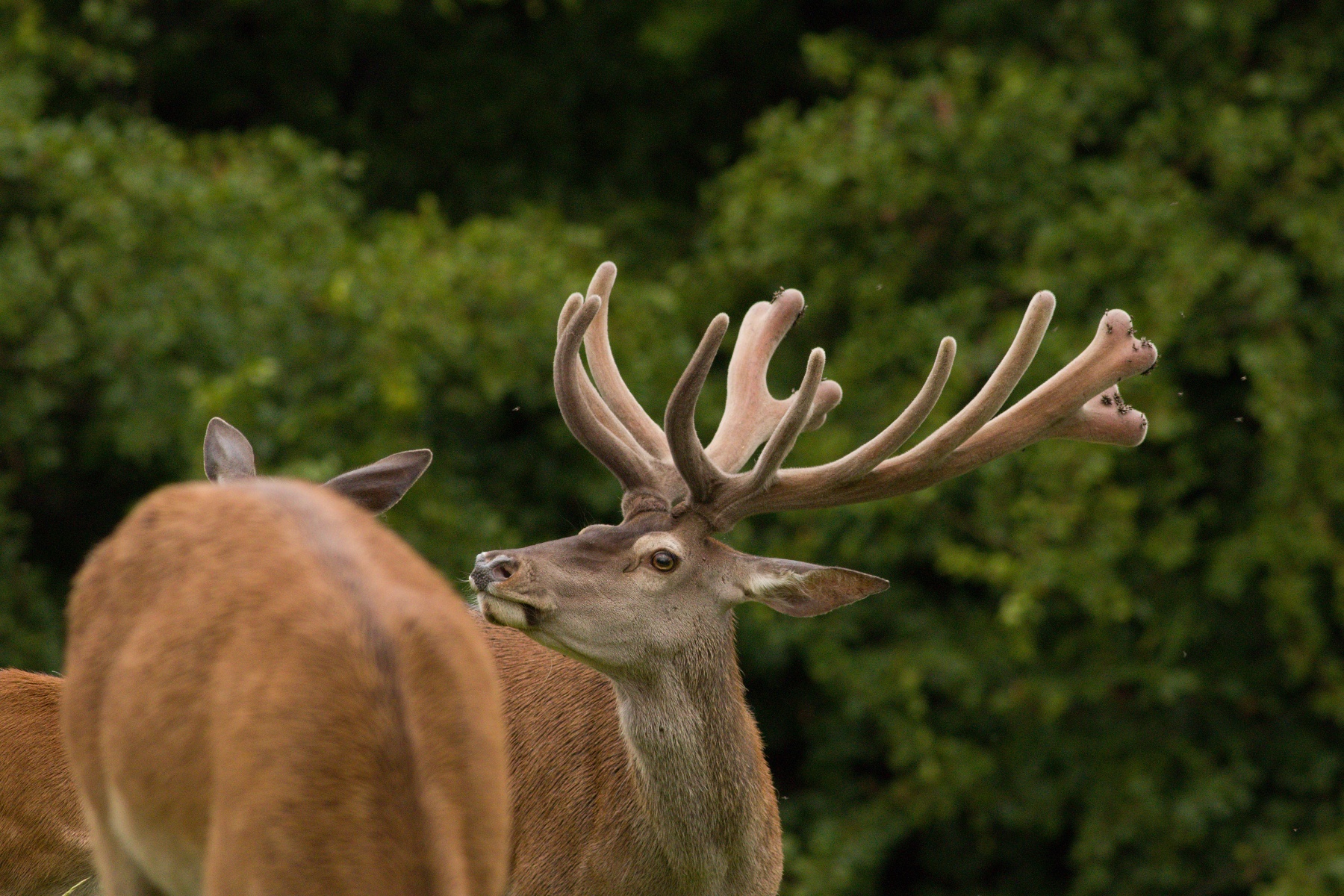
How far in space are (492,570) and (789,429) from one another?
2.46ft

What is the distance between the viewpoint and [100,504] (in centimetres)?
962

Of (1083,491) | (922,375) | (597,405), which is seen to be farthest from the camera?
(922,375)

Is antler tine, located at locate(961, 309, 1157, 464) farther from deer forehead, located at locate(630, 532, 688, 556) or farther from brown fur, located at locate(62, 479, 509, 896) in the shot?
brown fur, located at locate(62, 479, 509, 896)

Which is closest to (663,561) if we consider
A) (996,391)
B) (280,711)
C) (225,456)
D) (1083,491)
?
(996,391)

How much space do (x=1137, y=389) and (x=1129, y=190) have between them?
3.62 feet

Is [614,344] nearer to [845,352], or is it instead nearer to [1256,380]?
[845,352]

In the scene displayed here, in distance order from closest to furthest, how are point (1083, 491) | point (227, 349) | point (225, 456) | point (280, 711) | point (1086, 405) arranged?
point (280, 711), point (225, 456), point (1086, 405), point (1083, 491), point (227, 349)

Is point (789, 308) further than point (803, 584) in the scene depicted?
Yes

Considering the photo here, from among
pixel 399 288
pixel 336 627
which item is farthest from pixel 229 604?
pixel 399 288

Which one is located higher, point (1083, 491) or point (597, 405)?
point (597, 405)

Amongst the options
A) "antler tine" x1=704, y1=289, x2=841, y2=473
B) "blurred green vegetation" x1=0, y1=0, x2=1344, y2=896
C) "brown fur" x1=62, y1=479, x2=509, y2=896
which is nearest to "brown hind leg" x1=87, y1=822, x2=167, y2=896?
"brown fur" x1=62, y1=479, x2=509, y2=896

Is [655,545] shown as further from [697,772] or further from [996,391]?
[996,391]

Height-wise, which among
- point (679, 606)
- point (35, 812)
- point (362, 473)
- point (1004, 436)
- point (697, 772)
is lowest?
point (35, 812)

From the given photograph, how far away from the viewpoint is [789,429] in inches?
163
